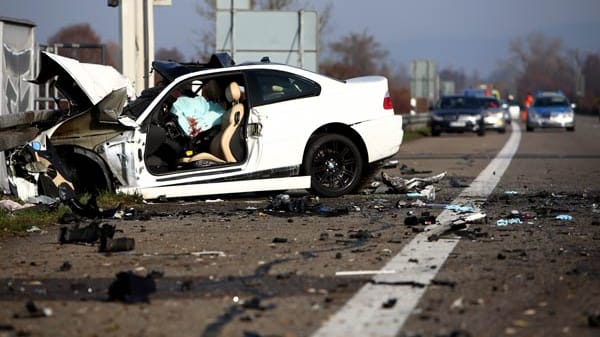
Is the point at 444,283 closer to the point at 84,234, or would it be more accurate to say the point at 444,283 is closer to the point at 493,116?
the point at 84,234

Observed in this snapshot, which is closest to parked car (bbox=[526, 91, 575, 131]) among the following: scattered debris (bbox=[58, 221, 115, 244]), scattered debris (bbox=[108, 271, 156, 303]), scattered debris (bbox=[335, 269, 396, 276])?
scattered debris (bbox=[58, 221, 115, 244])

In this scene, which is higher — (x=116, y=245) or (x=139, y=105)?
(x=139, y=105)

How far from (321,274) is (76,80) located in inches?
229

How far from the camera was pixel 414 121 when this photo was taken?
44.0 m

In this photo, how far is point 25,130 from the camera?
1196cm

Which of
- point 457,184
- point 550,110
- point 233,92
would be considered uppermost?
point 233,92

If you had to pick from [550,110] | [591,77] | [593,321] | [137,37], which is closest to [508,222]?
[593,321]

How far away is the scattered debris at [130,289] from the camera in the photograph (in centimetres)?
613

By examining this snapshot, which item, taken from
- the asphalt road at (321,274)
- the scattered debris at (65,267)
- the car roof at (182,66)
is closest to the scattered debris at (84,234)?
the asphalt road at (321,274)

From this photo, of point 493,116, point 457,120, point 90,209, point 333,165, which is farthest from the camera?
point 493,116

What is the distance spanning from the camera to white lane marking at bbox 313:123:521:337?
17.5 ft

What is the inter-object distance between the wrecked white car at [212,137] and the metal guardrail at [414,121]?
93.3ft

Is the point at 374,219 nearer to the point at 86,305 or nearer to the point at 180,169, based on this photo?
the point at 180,169

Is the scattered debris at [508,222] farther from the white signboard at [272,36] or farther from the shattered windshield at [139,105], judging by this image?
the white signboard at [272,36]
